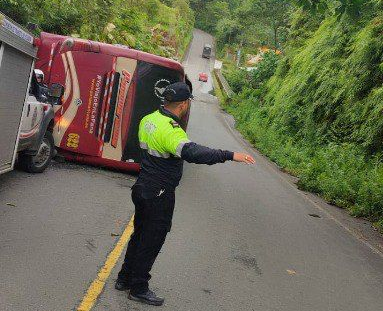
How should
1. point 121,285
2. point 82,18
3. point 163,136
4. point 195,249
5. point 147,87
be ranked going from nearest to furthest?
point 163,136
point 121,285
point 195,249
point 147,87
point 82,18

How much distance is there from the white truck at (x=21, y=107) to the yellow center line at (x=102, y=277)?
251 cm

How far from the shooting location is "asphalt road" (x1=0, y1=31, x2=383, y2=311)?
5.23 metres

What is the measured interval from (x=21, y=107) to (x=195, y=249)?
3675mm

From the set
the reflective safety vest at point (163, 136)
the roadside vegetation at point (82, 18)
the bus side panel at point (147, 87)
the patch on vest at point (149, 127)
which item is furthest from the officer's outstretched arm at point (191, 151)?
the roadside vegetation at point (82, 18)

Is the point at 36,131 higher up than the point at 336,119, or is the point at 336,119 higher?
the point at 336,119

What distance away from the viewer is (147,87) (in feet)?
→ 35.3

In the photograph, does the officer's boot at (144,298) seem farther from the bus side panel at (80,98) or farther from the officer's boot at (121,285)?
the bus side panel at (80,98)

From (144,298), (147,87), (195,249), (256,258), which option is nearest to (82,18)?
(147,87)

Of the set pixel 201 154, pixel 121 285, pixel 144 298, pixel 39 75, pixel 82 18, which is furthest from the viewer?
pixel 82 18

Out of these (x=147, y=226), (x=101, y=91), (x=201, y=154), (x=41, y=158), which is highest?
(x=101, y=91)

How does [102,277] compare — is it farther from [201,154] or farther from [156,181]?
[201,154]

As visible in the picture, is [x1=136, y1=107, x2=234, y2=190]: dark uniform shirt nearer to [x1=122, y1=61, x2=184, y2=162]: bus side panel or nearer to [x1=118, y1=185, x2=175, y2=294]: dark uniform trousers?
[x1=118, y1=185, x2=175, y2=294]: dark uniform trousers

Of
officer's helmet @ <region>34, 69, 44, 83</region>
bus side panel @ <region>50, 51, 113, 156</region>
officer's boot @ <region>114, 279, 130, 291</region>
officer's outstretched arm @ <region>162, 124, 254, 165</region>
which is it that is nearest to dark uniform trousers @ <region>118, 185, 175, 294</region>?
officer's boot @ <region>114, 279, 130, 291</region>

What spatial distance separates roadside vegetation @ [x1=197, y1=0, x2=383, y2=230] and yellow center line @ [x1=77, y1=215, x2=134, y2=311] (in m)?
5.51
